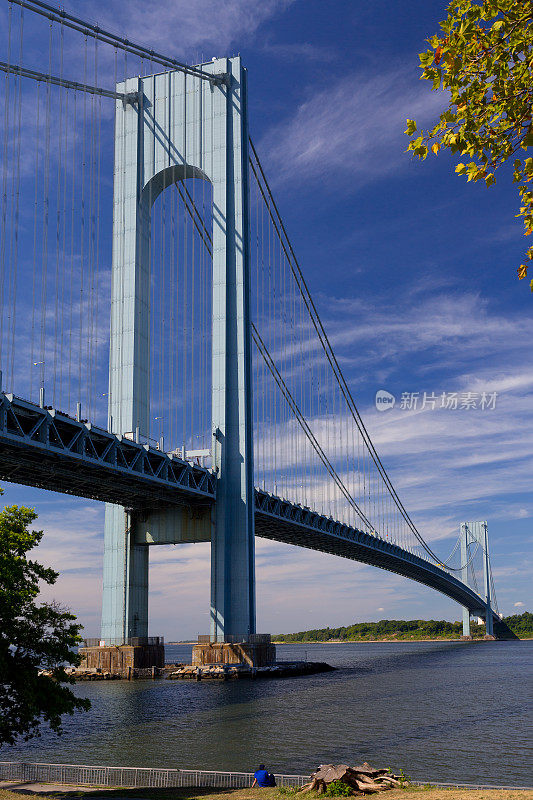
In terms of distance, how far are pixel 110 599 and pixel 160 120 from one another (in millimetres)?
36006

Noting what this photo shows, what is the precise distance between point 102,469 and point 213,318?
58.3 ft

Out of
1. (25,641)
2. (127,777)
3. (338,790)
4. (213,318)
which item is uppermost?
(213,318)

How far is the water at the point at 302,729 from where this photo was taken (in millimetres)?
23766

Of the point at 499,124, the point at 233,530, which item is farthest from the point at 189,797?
the point at 233,530

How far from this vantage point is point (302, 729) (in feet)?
100

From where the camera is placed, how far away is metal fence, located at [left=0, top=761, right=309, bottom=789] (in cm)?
1903

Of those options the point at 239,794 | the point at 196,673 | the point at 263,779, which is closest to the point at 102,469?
the point at 196,673

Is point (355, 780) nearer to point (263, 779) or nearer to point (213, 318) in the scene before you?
point (263, 779)

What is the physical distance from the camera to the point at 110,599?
59.1m

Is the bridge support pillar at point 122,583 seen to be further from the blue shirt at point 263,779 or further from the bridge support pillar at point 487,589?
the bridge support pillar at point 487,589

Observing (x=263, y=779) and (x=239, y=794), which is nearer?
(x=239, y=794)

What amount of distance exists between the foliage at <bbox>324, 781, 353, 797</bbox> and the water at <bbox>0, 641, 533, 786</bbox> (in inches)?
239

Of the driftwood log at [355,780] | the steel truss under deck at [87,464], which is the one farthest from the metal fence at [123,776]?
the steel truss under deck at [87,464]

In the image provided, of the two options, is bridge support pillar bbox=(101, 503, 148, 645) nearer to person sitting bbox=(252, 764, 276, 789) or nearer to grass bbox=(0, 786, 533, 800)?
grass bbox=(0, 786, 533, 800)
